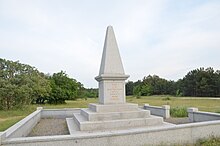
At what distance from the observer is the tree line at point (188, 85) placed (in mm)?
61834

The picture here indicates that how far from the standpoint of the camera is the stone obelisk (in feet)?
30.5

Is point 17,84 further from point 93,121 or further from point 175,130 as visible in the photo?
point 175,130

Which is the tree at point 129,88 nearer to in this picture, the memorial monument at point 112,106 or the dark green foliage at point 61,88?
the dark green foliage at point 61,88

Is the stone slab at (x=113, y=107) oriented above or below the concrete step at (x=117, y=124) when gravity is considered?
above

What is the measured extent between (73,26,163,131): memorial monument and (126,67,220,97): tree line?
186ft

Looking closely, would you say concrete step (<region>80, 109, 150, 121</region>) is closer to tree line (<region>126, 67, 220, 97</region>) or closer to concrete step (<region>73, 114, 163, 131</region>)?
concrete step (<region>73, 114, 163, 131</region>)

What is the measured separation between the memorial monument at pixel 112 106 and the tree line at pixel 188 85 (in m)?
56.7

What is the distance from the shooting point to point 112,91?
9336 millimetres

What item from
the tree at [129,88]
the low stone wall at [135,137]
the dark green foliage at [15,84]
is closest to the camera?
the low stone wall at [135,137]

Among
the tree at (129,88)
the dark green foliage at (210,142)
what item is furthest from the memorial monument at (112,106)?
the tree at (129,88)

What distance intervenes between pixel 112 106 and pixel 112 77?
49.9 inches

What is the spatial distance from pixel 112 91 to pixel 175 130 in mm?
3845

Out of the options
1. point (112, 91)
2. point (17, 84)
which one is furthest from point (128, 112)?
point (17, 84)

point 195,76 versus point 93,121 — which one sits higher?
point 195,76
